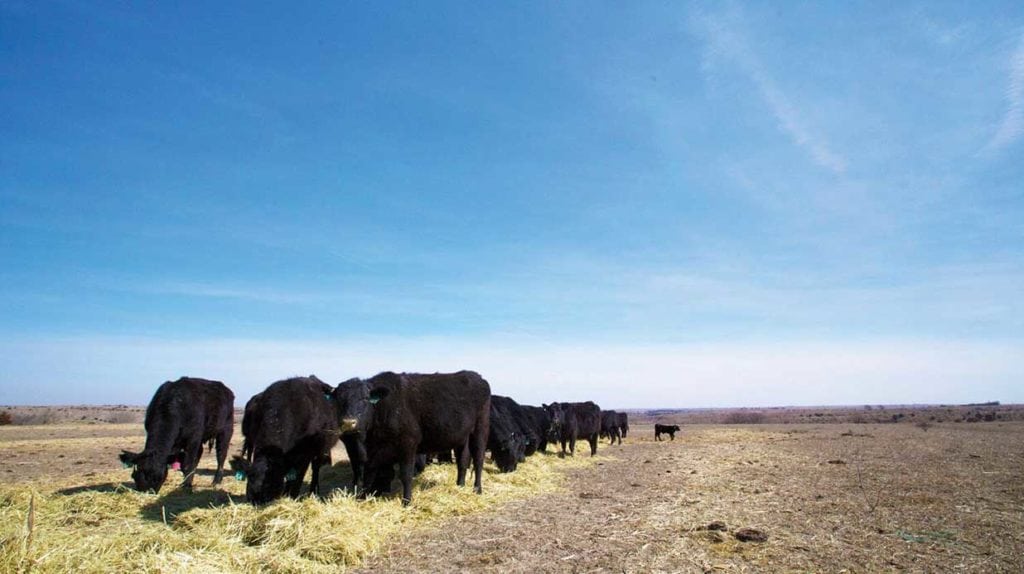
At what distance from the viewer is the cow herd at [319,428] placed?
30.7ft

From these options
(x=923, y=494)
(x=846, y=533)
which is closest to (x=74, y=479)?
(x=846, y=533)

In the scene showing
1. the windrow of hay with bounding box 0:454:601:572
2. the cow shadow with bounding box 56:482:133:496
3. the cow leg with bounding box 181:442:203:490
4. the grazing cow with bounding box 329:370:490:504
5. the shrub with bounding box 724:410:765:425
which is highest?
the grazing cow with bounding box 329:370:490:504

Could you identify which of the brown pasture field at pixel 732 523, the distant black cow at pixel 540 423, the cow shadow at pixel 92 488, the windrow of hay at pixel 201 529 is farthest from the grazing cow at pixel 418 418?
the distant black cow at pixel 540 423

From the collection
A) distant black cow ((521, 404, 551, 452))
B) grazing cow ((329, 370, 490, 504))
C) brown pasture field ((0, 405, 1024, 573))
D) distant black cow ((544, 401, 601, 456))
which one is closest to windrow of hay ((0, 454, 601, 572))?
brown pasture field ((0, 405, 1024, 573))

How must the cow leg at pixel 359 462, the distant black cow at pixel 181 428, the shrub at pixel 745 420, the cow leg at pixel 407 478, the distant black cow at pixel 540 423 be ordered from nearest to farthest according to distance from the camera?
the cow leg at pixel 407 478, the cow leg at pixel 359 462, the distant black cow at pixel 181 428, the distant black cow at pixel 540 423, the shrub at pixel 745 420

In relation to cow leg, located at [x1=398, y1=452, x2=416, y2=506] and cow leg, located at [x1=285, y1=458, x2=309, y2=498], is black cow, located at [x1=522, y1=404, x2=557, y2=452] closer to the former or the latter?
cow leg, located at [x1=398, y1=452, x2=416, y2=506]

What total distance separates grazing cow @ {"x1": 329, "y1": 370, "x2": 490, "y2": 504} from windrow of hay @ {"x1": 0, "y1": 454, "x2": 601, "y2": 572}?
0.78m

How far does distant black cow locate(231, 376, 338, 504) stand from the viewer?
A: 8.88 m

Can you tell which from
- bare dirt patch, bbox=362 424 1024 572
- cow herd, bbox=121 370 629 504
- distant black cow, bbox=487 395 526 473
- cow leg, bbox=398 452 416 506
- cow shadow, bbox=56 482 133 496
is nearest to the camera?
bare dirt patch, bbox=362 424 1024 572

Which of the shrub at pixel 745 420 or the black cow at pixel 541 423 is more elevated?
the black cow at pixel 541 423

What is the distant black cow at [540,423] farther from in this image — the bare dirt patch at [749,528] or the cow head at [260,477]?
the cow head at [260,477]

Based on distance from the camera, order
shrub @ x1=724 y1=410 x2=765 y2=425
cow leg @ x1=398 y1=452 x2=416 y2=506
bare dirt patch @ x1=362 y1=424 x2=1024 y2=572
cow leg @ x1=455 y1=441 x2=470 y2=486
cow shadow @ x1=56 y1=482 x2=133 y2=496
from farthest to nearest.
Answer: shrub @ x1=724 y1=410 x2=765 y2=425 → cow leg @ x1=455 y1=441 x2=470 y2=486 → cow shadow @ x1=56 y1=482 x2=133 y2=496 → cow leg @ x1=398 y1=452 x2=416 y2=506 → bare dirt patch @ x1=362 y1=424 x2=1024 y2=572

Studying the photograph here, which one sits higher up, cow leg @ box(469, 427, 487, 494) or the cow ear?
the cow ear

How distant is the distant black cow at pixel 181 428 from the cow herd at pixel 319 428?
0.07 feet
